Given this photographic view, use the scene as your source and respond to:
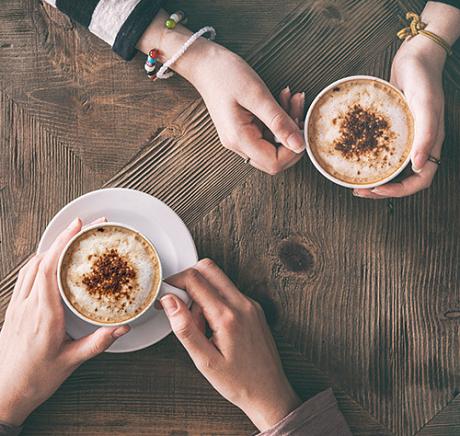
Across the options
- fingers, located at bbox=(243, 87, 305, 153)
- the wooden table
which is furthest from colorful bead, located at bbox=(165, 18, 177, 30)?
fingers, located at bbox=(243, 87, 305, 153)

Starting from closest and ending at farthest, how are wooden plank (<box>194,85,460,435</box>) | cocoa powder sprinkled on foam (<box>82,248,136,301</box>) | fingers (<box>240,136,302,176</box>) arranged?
cocoa powder sprinkled on foam (<box>82,248,136,301</box>) → fingers (<box>240,136,302,176</box>) → wooden plank (<box>194,85,460,435</box>)

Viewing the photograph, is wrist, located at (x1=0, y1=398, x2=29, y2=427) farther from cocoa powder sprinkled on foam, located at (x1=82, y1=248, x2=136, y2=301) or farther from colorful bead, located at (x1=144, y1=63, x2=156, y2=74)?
colorful bead, located at (x1=144, y1=63, x2=156, y2=74)

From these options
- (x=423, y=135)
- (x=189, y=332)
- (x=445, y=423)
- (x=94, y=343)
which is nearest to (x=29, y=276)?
(x=94, y=343)

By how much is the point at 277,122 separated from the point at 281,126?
0.01 metres

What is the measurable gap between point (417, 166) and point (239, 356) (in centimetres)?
50

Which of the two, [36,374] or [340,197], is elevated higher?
[340,197]

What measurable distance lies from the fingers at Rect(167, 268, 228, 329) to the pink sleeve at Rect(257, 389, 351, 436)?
24 centimetres

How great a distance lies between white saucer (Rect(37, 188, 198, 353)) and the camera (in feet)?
3.78

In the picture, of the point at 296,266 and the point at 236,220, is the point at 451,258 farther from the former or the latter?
the point at 236,220

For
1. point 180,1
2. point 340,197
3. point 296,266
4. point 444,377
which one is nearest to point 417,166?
point 340,197

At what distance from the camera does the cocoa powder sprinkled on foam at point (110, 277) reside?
1053 millimetres

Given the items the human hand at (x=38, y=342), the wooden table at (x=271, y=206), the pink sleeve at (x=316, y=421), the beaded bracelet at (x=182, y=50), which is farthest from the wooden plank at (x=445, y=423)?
the beaded bracelet at (x=182, y=50)

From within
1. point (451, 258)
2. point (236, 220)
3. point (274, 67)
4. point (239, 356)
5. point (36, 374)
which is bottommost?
point (36, 374)

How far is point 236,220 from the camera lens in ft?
4.17
